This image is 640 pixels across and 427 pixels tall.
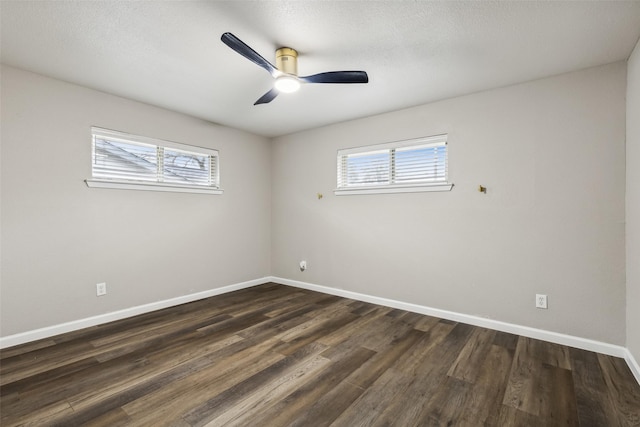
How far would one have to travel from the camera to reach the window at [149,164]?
3.16 metres

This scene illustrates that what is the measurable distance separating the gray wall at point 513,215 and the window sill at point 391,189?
72 millimetres

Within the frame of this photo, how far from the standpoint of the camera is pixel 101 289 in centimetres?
310

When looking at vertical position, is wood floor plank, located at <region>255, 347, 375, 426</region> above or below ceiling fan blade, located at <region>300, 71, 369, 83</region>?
below

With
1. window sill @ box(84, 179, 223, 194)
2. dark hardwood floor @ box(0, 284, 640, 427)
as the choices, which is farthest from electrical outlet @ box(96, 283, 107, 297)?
window sill @ box(84, 179, 223, 194)

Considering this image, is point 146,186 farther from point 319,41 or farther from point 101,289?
point 319,41

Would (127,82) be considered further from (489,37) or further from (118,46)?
(489,37)

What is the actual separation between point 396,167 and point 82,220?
11.6ft

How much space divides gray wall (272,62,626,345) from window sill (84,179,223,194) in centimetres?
195

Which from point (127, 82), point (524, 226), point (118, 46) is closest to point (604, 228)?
point (524, 226)

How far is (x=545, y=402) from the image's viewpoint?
1814 millimetres

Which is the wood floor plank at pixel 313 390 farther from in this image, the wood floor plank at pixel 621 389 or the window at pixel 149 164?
the window at pixel 149 164

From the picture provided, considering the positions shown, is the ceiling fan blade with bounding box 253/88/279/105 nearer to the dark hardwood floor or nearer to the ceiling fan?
the ceiling fan

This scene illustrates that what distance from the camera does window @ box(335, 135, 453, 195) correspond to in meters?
3.39

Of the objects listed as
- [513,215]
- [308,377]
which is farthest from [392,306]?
[308,377]
